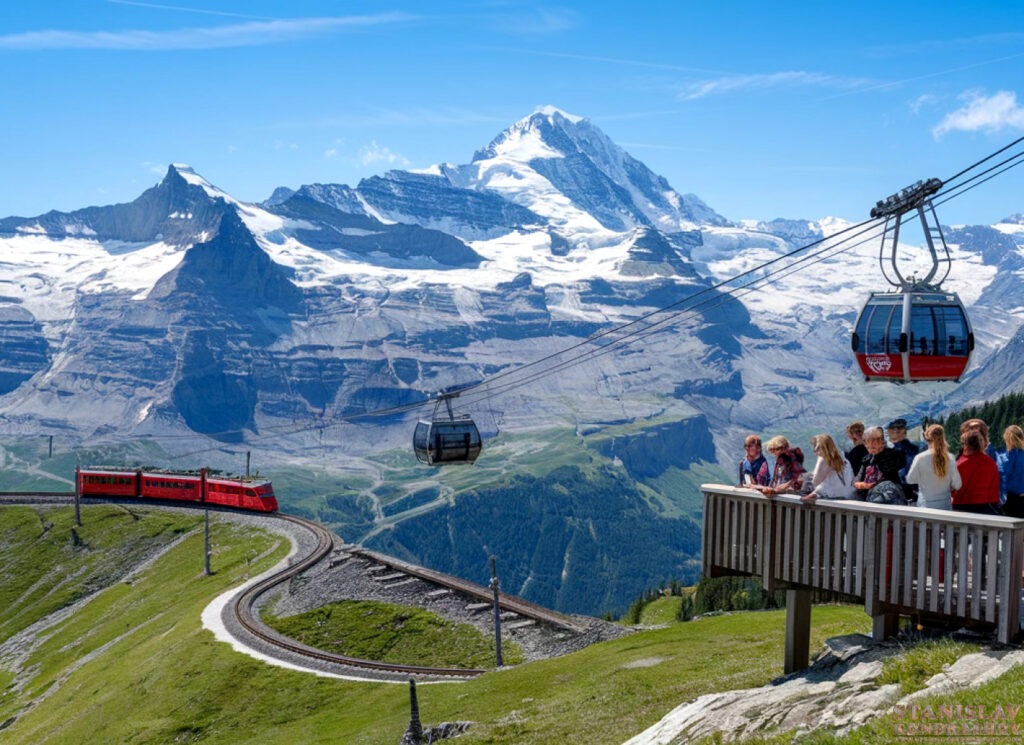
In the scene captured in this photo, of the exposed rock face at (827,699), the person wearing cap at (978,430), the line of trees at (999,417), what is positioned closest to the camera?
the exposed rock face at (827,699)

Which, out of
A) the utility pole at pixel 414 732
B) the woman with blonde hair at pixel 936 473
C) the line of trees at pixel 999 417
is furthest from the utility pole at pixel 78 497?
the line of trees at pixel 999 417

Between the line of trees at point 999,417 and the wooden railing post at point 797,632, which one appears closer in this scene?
the wooden railing post at point 797,632

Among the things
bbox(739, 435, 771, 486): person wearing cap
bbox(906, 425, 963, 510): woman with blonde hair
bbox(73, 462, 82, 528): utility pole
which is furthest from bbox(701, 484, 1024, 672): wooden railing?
bbox(73, 462, 82, 528): utility pole

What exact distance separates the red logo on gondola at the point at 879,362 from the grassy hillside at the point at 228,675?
745 cm

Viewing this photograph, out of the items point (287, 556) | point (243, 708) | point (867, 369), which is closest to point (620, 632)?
point (243, 708)

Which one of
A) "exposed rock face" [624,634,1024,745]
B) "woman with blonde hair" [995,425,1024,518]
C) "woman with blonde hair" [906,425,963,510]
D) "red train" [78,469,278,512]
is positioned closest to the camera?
"exposed rock face" [624,634,1024,745]

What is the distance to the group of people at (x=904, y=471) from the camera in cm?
1855

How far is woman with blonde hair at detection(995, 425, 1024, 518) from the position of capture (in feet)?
63.1

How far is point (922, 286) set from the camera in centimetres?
3089

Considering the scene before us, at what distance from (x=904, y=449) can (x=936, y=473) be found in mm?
1947

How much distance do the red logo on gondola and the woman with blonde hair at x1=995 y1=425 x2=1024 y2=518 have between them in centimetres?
1068

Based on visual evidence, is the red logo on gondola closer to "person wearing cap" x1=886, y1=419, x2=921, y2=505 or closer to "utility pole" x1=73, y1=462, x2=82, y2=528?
"person wearing cap" x1=886, y1=419, x2=921, y2=505

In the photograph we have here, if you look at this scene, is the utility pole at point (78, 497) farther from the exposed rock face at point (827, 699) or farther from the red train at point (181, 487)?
the exposed rock face at point (827, 699)

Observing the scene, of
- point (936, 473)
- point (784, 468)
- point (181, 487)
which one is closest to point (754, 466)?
point (784, 468)
